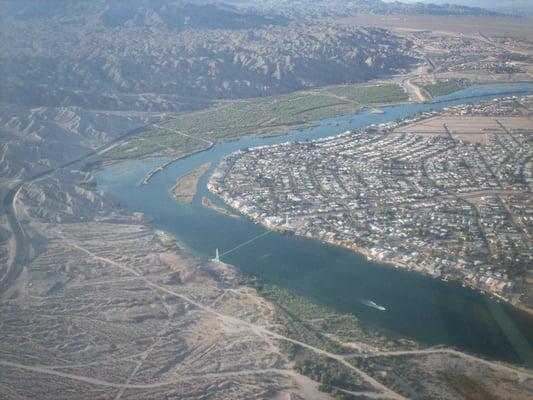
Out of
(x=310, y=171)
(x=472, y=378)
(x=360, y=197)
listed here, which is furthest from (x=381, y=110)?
(x=472, y=378)

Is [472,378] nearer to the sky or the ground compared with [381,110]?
nearer to the ground

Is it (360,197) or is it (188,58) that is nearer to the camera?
(360,197)

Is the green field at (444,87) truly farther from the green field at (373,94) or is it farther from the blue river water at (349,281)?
the blue river water at (349,281)

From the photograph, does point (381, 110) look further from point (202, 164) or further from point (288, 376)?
point (288, 376)

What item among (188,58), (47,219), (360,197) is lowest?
(47,219)

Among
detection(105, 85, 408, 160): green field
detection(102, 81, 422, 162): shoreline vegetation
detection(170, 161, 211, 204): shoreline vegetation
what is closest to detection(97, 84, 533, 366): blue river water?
detection(170, 161, 211, 204): shoreline vegetation

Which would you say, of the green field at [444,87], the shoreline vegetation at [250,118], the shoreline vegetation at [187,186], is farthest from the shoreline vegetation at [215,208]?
the green field at [444,87]

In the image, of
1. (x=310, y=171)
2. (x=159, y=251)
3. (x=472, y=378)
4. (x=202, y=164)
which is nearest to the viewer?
(x=472, y=378)

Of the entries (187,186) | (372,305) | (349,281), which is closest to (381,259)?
(349,281)
